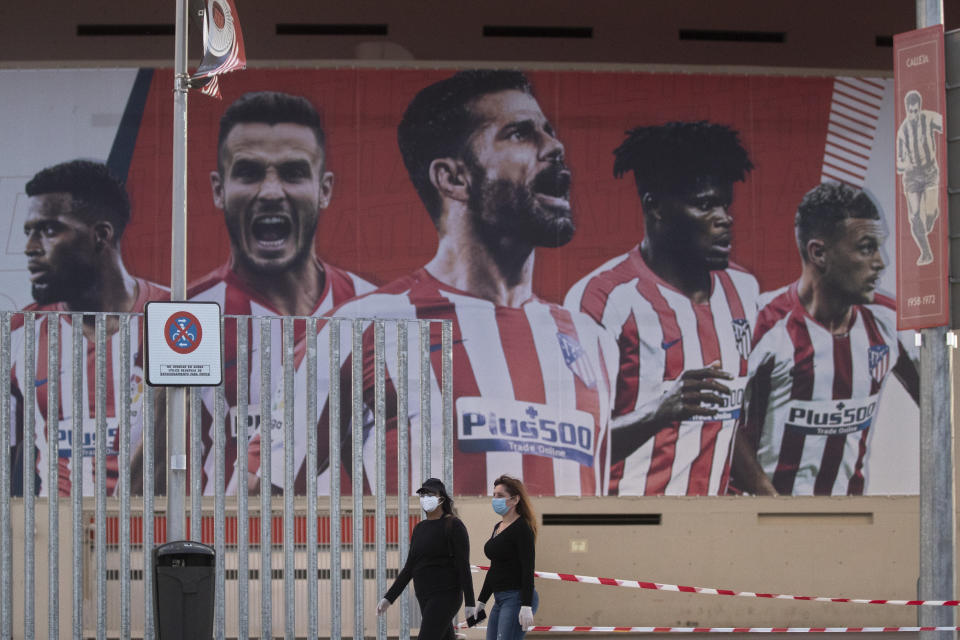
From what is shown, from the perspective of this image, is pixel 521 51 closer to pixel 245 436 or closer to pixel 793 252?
pixel 793 252

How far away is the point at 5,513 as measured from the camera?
11953mm

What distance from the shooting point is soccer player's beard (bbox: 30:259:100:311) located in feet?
55.0

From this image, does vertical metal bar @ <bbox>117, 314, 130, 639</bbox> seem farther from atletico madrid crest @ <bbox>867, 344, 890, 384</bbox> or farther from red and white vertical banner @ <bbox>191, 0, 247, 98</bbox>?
atletico madrid crest @ <bbox>867, 344, 890, 384</bbox>

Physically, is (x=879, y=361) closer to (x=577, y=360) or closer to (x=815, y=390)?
(x=815, y=390)

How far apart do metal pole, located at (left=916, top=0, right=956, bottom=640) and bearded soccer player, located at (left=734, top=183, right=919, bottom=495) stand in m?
6.78

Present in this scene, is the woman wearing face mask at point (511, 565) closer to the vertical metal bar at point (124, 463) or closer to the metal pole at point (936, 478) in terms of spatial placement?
the metal pole at point (936, 478)

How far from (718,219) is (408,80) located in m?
4.32

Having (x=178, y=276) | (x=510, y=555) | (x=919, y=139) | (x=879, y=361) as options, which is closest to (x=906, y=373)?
(x=879, y=361)

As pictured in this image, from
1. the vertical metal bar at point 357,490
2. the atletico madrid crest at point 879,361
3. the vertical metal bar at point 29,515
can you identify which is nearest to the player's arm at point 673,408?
the atletico madrid crest at point 879,361

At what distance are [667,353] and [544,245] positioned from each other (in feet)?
6.76

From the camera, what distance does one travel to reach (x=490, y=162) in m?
17.2

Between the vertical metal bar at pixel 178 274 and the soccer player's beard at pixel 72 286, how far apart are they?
17.8 ft

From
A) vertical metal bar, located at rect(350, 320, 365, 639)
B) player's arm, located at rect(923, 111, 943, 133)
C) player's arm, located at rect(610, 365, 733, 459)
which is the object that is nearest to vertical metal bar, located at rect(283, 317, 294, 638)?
vertical metal bar, located at rect(350, 320, 365, 639)

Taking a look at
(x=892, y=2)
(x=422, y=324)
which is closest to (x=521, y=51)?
(x=892, y=2)
